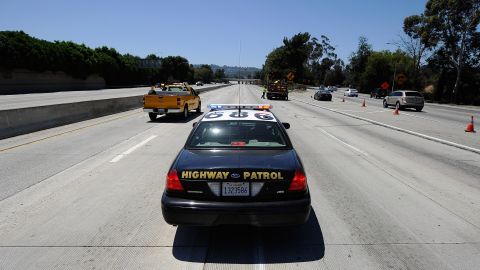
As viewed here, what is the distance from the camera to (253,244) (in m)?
4.81

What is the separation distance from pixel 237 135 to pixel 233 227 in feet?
4.09

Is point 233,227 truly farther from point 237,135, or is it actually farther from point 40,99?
point 40,99

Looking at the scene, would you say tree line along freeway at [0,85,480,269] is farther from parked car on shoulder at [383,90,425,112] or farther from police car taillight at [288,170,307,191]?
parked car on shoulder at [383,90,425,112]

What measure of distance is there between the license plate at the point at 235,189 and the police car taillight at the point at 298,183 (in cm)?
48

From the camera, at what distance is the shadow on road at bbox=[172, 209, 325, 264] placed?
4.42 metres

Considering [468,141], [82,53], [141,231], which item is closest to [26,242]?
[141,231]

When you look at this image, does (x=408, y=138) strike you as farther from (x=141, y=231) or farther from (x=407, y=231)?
(x=141, y=231)

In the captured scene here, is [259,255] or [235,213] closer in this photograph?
[235,213]

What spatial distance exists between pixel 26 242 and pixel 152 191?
241 centimetres

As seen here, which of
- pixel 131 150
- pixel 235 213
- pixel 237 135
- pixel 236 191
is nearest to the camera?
pixel 235 213

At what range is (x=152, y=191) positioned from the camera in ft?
22.7

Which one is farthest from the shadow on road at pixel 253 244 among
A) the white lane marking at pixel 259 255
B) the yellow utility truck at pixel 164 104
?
the yellow utility truck at pixel 164 104

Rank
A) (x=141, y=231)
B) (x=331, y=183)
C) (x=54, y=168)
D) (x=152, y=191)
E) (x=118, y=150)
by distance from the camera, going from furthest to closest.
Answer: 1. (x=118, y=150)
2. (x=54, y=168)
3. (x=331, y=183)
4. (x=152, y=191)
5. (x=141, y=231)

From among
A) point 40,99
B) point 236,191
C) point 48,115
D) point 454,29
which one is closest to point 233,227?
point 236,191
